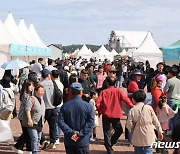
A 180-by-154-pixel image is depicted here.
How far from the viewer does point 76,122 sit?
5.96m

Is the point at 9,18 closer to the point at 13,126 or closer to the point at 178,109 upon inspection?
the point at 13,126

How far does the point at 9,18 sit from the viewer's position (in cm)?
2875

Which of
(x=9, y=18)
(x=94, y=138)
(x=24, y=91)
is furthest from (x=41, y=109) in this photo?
(x=9, y=18)

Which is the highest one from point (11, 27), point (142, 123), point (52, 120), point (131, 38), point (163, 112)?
point (131, 38)

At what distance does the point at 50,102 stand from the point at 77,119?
3.01m

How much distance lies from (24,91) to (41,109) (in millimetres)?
491

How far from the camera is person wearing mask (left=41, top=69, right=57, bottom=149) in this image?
8.83 metres

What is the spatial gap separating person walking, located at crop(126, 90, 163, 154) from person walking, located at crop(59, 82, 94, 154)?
876mm

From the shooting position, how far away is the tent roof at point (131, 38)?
326 feet

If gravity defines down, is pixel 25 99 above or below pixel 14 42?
below

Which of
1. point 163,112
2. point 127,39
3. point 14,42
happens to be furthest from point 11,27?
point 127,39

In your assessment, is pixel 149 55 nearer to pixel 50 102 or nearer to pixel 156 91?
pixel 156 91

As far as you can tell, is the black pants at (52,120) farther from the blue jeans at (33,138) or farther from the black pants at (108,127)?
the black pants at (108,127)

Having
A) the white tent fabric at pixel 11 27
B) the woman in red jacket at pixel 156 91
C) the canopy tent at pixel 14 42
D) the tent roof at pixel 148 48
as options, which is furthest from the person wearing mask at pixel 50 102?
the tent roof at pixel 148 48
